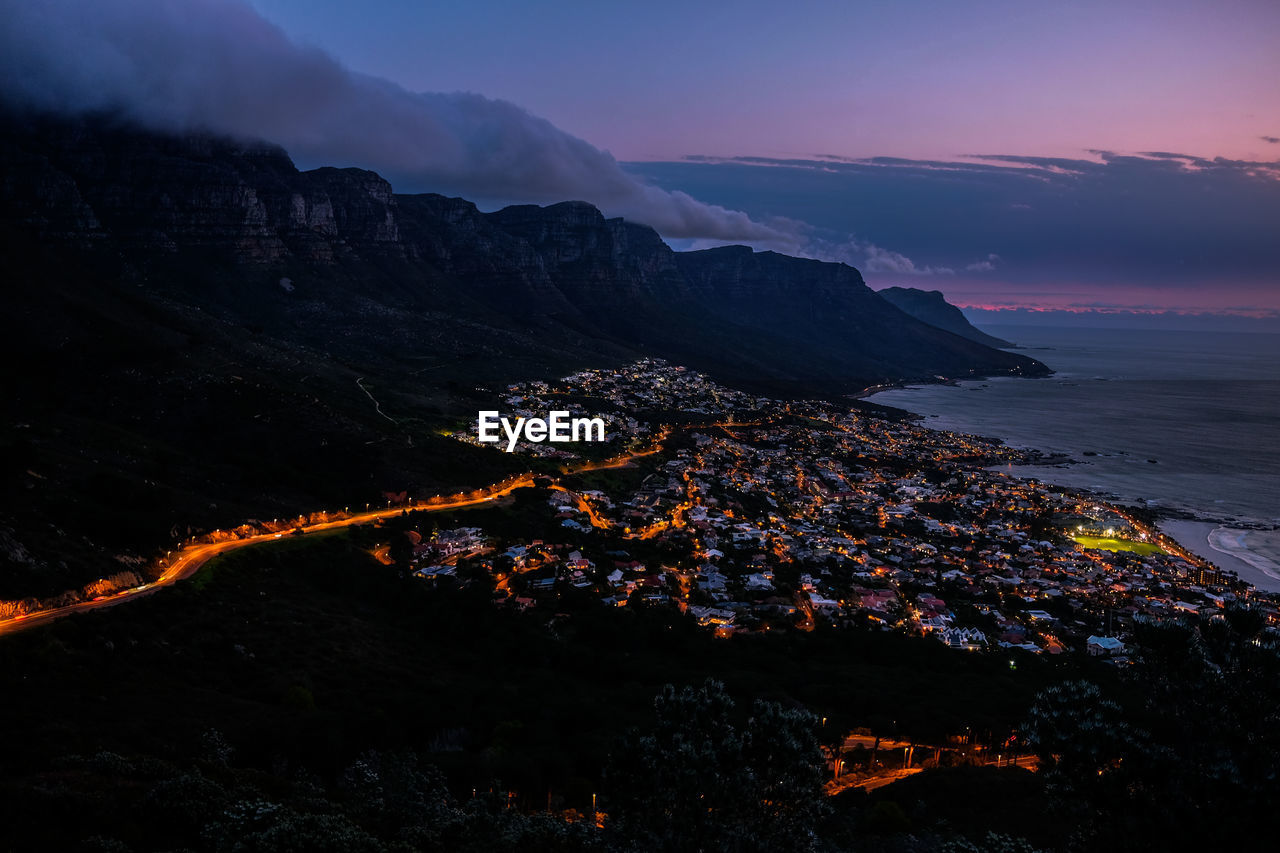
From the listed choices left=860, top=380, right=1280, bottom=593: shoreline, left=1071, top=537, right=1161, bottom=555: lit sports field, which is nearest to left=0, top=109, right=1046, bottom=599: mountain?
left=1071, top=537, right=1161, bottom=555: lit sports field

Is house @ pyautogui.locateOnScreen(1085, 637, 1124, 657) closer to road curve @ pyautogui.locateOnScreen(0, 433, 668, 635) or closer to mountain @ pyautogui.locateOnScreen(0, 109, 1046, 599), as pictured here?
road curve @ pyautogui.locateOnScreen(0, 433, 668, 635)

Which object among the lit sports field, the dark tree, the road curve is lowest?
the lit sports field

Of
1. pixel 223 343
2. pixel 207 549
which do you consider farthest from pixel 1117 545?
pixel 223 343

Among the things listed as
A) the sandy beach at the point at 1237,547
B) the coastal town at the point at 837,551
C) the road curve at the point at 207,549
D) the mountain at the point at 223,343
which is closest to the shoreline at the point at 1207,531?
the sandy beach at the point at 1237,547

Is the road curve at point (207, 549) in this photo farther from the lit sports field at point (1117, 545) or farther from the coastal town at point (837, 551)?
the lit sports field at point (1117, 545)

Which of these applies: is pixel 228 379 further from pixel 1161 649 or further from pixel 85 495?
pixel 1161 649

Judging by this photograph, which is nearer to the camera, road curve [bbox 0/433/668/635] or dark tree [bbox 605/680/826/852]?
dark tree [bbox 605/680/826/852]

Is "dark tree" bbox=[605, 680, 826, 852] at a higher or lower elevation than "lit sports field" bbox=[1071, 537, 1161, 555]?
higher
